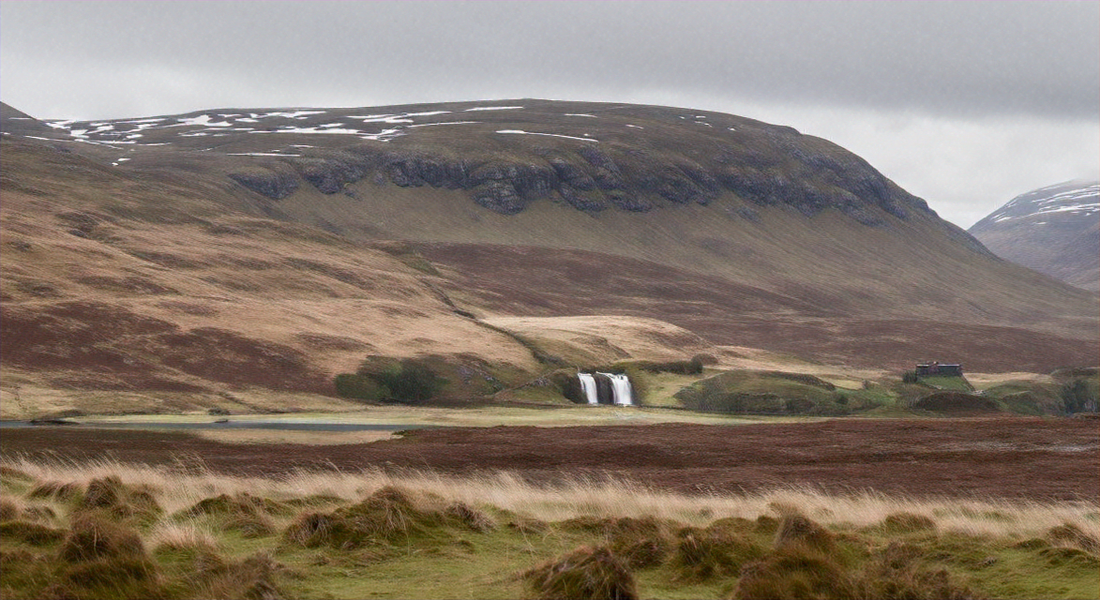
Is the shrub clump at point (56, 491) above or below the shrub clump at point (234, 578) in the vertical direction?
below

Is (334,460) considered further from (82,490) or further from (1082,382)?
(1082,382)

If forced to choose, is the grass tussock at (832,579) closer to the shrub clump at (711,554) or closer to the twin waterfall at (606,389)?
the shrub clump at (711,554)

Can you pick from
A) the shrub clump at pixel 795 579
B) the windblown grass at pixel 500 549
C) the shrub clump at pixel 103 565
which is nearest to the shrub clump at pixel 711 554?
the windblown grass at pixel 500 549

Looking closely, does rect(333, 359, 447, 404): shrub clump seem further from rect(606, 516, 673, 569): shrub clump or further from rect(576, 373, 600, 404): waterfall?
rect(606, 516, 673, 569): shrub clump

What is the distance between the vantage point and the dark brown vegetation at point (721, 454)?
108 ft

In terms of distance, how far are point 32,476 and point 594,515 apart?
14.6 meters

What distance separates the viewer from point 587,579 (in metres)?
12.1

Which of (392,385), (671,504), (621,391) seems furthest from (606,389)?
(671,504)

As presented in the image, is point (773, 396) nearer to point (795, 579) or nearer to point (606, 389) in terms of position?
point (606, 389)

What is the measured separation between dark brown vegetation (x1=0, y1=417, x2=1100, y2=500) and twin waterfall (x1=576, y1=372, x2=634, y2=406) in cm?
2924

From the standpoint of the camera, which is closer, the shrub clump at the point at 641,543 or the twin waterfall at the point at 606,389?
the shrub clump at the point at 641,543

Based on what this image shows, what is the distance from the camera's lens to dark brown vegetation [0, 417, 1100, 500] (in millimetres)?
32844

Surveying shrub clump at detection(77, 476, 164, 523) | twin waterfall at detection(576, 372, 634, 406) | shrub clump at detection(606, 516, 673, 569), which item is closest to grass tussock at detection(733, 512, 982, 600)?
shrub clump at detection(606, 516, 673, 569)

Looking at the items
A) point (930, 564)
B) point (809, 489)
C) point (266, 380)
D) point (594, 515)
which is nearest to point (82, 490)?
point (594, 515)
